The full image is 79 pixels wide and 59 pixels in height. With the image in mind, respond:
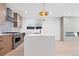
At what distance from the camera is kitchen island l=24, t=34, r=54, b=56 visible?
A: 14.8 feet

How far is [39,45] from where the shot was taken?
15.0 feet

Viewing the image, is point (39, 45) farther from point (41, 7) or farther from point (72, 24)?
point (72, 24)

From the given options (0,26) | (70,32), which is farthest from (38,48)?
(70,32)

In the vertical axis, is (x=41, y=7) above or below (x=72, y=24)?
above

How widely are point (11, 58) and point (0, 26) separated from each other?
6.04 metres

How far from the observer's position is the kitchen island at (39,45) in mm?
Answer: 4516

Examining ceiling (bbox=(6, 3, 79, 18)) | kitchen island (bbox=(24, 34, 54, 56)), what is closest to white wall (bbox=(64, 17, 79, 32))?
ceiling (bbox=(6, 3, 79, 18))

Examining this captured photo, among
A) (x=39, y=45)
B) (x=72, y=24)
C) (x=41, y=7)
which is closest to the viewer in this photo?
(x=39, y=45)

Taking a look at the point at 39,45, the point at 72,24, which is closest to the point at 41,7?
the point at 39,45

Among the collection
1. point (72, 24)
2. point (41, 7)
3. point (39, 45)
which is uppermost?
point (41, 7)

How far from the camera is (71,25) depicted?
43.4 feet

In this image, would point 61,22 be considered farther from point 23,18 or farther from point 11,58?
point 11,58

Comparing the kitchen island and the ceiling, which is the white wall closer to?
the ceiling

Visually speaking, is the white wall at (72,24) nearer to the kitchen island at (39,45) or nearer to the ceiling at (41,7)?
the ceiling at (41,7)
